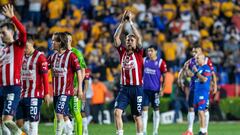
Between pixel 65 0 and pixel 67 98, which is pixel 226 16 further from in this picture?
pixel 67 98

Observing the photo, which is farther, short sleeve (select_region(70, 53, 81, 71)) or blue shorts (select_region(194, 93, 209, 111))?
blue shorts (select_region(194, 93, 209, 111))

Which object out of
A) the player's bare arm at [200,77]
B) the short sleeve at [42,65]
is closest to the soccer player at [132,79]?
the short sleeve at [42,65]

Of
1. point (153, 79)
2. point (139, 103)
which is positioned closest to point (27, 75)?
point (139, 103)

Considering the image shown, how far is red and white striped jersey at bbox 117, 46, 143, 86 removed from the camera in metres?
19.6

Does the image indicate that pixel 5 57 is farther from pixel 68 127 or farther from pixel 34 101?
pixel 68 127

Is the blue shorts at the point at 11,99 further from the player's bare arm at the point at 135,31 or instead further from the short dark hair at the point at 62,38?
the player's bare arm at the point at 135,31

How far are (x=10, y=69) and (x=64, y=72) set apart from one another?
1996 mm

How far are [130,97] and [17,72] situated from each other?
11.0 ft

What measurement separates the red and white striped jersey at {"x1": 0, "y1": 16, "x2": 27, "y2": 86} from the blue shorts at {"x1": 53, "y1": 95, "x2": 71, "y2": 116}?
170 cm

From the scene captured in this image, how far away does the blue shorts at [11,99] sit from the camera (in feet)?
55.3

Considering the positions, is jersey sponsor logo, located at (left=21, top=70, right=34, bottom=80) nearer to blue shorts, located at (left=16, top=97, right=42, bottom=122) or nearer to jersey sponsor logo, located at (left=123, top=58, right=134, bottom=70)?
blue shorts, located at (left=16, top=97, right=42, bottom=122)

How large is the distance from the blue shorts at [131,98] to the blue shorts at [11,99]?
3.05 m

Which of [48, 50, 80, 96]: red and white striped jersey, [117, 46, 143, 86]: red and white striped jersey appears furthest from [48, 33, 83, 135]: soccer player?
[117, 46, 143, 86]: red and white striped jersey

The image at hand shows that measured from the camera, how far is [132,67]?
64.5 feet
